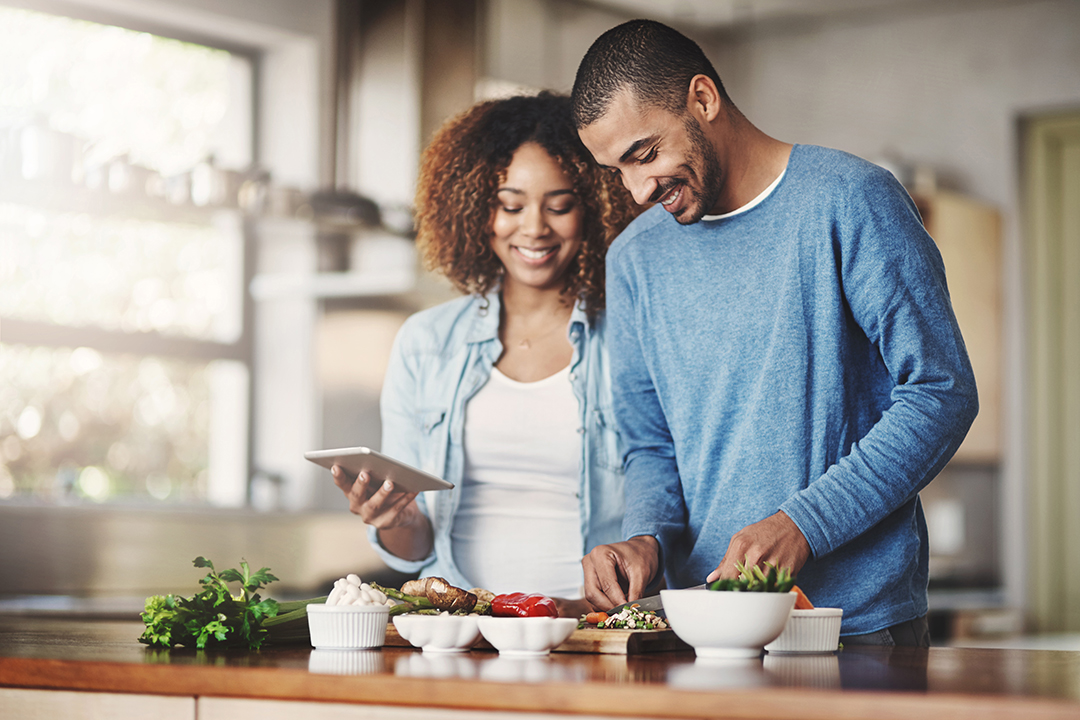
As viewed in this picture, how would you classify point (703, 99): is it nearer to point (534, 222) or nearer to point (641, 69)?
point (641, 69)

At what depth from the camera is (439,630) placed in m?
1.36

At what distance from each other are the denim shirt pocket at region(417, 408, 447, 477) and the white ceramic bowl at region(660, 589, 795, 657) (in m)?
0.78

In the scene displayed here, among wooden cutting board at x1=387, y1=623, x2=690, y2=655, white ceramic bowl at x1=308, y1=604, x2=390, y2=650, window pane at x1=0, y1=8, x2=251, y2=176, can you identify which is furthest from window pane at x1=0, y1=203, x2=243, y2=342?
wooden cutting board at x1=387, y1=623, x2=690, y2=655

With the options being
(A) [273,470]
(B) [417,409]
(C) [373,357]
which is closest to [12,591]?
(A) [273,470]

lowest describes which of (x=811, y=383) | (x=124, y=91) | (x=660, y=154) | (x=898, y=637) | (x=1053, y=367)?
(x=898, y=637)

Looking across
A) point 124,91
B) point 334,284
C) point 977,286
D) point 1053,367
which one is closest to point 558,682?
point 334,284

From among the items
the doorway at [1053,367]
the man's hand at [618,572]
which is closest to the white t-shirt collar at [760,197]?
the man's hand at [618,572]

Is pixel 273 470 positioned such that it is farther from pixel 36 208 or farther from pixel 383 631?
pixel 383 631

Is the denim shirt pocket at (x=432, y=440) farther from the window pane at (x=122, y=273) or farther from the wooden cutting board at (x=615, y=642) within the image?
the window pane at (x=122, y=273)

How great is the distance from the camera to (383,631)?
142 cm

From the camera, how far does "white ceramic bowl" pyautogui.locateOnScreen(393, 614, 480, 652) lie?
53.2 inches

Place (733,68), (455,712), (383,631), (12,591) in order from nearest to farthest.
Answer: (455,712)
(383,631)
(12,591)
(733,68)

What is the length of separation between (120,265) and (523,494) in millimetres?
2456

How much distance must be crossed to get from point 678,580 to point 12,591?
2.39 metres
